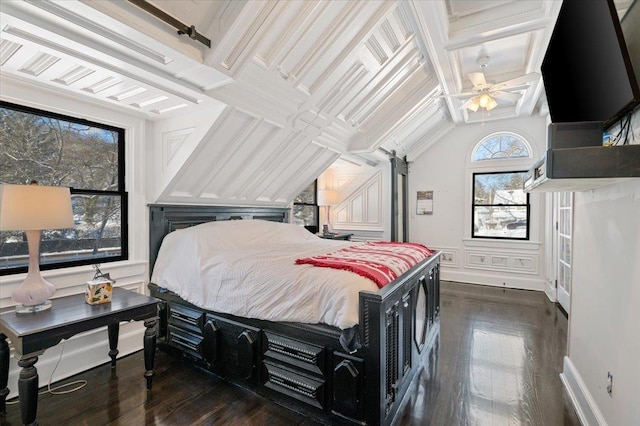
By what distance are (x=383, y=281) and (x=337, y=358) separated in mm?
541

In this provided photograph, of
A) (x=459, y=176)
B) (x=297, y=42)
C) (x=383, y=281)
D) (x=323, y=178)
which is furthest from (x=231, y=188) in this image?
(x=459, y=176)

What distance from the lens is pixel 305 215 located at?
19.4 ft

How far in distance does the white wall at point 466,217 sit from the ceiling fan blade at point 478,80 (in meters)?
2.35

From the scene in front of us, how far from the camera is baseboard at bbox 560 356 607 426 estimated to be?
71.5 inches

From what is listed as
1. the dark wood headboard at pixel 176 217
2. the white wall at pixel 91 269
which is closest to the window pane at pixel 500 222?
the dark wood headboard at pixel 176 217

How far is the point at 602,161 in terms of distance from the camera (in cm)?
138

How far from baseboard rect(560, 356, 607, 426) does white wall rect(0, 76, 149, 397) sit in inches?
121

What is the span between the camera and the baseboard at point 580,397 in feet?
5.96

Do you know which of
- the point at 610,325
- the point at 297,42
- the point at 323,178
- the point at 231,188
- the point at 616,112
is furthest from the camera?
the point at 323,178

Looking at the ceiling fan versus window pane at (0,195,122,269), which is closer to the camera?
window pane at (0,195,122,269)

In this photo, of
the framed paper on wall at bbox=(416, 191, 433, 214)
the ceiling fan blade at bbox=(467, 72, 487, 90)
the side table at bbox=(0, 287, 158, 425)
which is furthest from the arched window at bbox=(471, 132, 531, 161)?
the side table at bbox=(0, 287, 158, 425)

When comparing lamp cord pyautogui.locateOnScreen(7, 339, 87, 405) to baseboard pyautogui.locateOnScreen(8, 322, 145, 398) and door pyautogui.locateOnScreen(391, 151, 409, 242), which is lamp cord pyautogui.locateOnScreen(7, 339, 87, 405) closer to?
baseboard pyautogui.locateOnScreen(8, 322, 145, 398)

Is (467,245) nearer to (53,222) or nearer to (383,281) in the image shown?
(383,281)

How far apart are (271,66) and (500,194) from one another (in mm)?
4930
